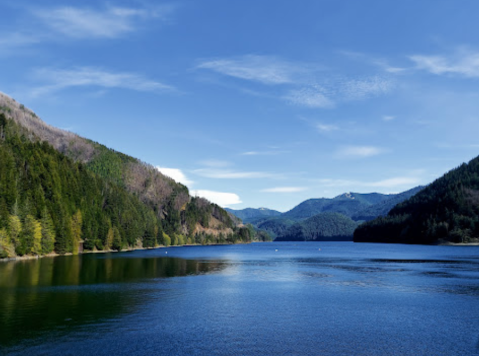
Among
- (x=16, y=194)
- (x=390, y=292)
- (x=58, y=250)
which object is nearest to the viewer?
(x=390, y=292)

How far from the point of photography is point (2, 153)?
144500 mm

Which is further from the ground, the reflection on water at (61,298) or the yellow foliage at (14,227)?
the yellow foliage at (14,227)

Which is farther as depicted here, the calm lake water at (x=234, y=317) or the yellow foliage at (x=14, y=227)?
the yellow foliage at (x=14, y=227)

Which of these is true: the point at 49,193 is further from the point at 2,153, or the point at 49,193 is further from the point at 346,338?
the point at 346,338

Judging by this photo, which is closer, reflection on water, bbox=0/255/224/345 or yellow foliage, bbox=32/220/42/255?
reflection on water, bbox=0/255/224/345

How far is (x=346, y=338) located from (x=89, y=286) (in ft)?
157

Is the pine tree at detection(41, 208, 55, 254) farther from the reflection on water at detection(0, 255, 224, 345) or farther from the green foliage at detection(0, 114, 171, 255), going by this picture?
the reflection on water at detection(0, 255, 224, 345)

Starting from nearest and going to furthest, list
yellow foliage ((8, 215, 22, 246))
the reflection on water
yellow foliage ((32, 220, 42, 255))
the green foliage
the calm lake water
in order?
1. the calm lake water
2. the reflection on water
3. yellow foliage ((8, 215, 22, 246))
4. the green foliage
5. yellow foliage ((32, 220, 42, 255))

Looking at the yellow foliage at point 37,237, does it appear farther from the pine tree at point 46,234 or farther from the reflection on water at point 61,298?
the reflection on water at point 61,298

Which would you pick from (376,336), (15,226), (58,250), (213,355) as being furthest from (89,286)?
(58,250)

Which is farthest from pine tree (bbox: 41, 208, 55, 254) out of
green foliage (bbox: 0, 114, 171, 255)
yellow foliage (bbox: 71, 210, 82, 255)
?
yellow foliage (bbox: 71, 210, 82, 255)

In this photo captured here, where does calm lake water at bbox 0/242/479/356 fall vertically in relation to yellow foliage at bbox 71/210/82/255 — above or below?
below

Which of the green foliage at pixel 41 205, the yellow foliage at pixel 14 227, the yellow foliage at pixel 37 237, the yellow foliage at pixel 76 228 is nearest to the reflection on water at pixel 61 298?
the yellow foliage at pixel 14 227

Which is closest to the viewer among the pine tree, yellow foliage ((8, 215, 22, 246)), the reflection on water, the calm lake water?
the calm lake water
